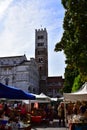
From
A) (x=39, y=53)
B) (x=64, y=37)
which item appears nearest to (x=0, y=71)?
(x=39, y=53)

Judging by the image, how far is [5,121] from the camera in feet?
45.5

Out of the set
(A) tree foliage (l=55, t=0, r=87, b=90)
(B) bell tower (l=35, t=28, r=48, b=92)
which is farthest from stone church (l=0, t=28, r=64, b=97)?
(A) tree foliage (l=55, t=0, r=87, b=90)

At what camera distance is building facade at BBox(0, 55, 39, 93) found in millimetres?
94062

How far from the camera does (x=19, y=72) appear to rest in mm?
94562

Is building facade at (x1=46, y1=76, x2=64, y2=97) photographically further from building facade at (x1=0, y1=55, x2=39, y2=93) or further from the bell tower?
building facade at (x1=0, y1=55, x2=39, y2=93)

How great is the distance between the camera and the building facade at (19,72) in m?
94.1

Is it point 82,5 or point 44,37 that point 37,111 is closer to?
point 82,5

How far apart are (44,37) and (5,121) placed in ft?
339

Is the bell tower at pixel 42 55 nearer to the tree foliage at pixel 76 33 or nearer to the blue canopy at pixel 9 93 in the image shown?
the tree foliage at pixel 76 33

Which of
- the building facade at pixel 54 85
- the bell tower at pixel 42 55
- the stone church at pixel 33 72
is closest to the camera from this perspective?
the stone church at pixel 33 72

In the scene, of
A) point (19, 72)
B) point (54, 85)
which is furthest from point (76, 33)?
point (54, 85)

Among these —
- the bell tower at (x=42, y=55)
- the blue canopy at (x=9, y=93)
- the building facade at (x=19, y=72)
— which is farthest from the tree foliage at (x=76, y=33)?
the bell tower at (x=42, y=55)

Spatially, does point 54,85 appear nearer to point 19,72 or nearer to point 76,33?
point 19,72

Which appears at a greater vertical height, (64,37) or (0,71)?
(64,37)
